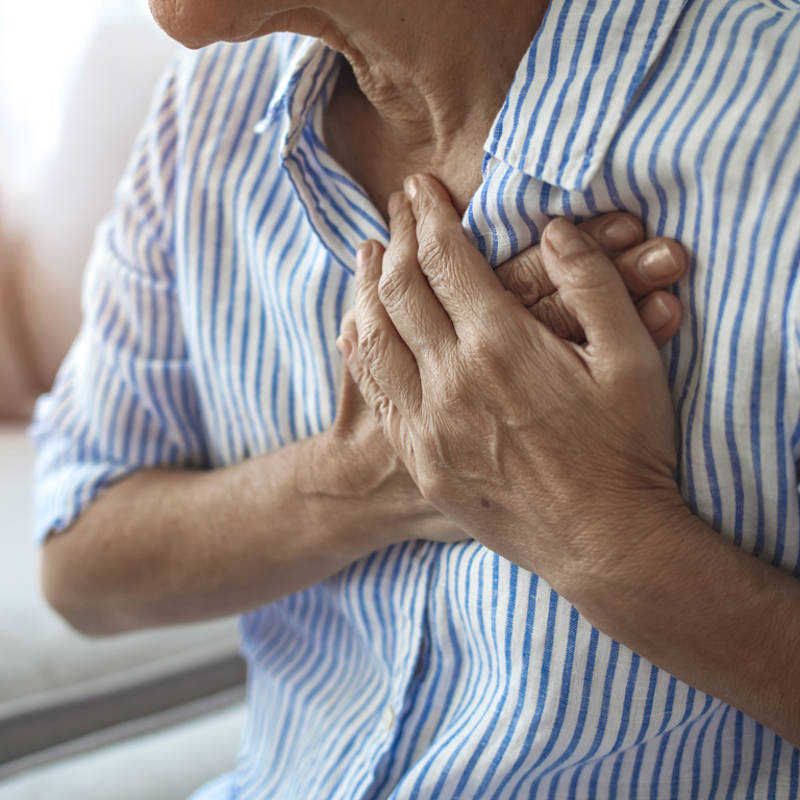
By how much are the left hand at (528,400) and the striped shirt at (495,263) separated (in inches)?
1.4

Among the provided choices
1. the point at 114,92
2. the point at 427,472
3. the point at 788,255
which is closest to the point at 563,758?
the point at 427,472

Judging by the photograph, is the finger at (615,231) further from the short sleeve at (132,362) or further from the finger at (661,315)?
the short sleeve at (132,362)

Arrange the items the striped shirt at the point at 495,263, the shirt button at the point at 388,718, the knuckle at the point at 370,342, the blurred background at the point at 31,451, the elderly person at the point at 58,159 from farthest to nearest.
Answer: the elderly person at the point at 58,159
the blurred background at the point at 31,451
the shirt button at the point at 388,718
the knuckle at the point at 370,342
the striped shirt at the point at 495,263

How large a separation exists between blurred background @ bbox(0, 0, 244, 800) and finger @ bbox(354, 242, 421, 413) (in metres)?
0.81

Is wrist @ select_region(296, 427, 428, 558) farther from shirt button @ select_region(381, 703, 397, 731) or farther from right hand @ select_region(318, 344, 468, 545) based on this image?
shirt button @ select_region(381, 703, 397, 731)

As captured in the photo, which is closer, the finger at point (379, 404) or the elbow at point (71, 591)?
the finger at point (379, 404)

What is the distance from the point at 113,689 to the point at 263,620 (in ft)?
1.84

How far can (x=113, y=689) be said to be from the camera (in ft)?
4.57

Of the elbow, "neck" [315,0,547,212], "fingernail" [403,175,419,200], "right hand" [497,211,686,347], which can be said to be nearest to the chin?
"neck" [315,0,547,212]

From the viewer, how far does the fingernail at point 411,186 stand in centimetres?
67

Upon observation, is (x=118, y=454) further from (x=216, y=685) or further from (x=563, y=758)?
(x=216, y=685)

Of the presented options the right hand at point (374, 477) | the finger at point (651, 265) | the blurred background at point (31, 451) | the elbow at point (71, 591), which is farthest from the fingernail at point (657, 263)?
the blurred background at point (31, 451)

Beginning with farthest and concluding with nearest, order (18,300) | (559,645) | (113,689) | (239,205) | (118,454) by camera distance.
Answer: (18,300), (113,689), (118,454), (239,205), (559,645)

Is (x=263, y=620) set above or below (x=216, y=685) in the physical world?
above
